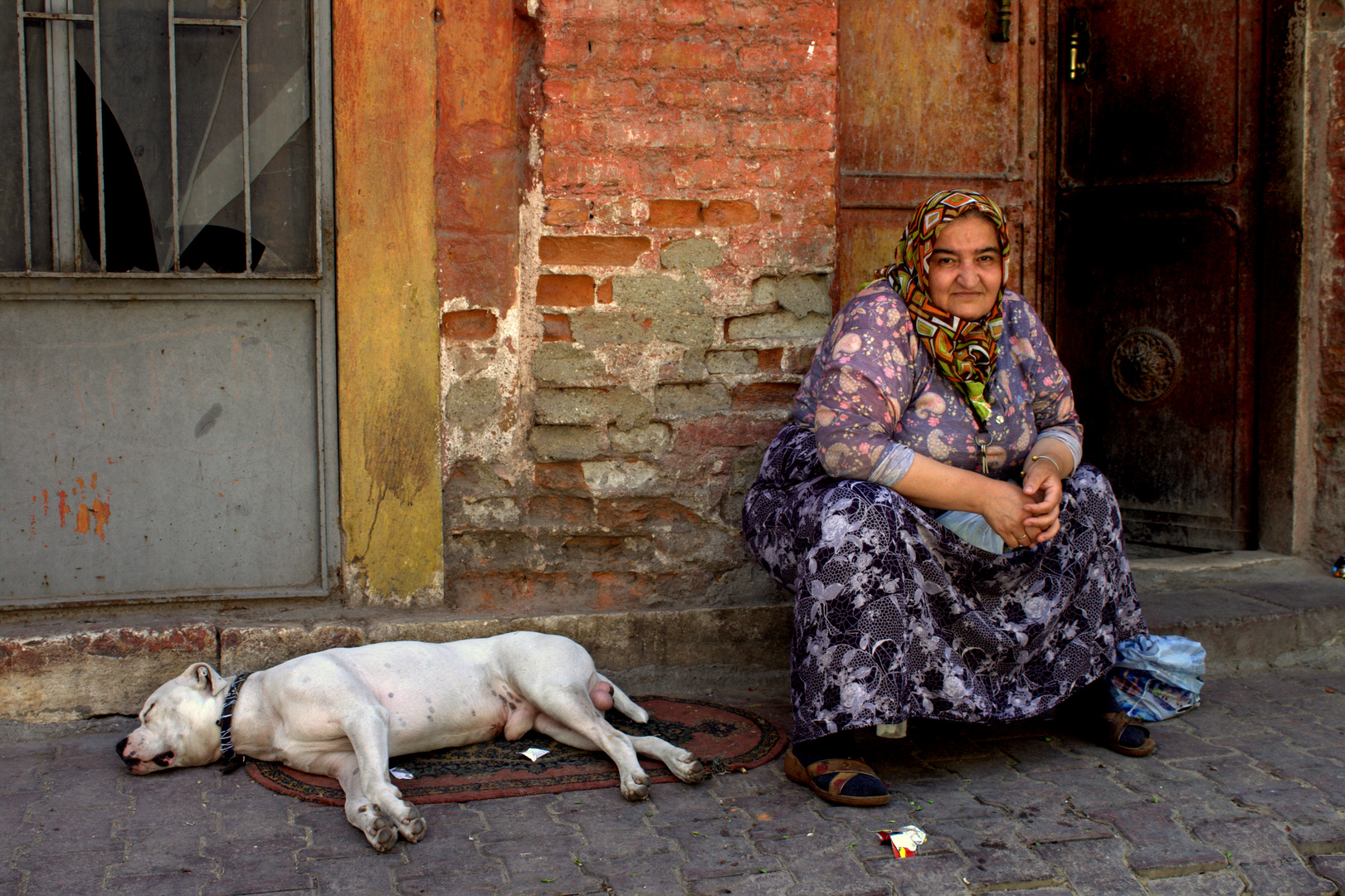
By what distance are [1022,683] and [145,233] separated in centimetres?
312

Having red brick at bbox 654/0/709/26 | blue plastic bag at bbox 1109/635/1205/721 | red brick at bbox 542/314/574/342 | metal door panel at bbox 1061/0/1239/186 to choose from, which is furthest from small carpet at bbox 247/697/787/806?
metal door panel at bbox 1061/0/1239/186

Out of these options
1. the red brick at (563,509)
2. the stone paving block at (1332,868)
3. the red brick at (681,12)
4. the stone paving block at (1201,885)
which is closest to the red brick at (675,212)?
the red brick at (681,12)

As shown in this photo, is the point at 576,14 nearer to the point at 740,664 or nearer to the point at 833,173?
the point at 833,173

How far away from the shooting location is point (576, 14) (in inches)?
147

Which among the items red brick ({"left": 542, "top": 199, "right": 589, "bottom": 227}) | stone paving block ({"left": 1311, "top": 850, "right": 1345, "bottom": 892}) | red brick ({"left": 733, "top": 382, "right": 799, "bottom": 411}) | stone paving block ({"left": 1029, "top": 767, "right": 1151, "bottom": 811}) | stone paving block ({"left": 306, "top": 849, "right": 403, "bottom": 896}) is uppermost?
red brick ({"left": 542, "top": 199, "right": 589, "bottom": 227})

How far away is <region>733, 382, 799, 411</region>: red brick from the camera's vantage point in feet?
13.1

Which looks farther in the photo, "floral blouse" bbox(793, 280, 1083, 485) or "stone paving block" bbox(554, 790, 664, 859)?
"floral blouse" bbox(793, 280, 1083, 485)

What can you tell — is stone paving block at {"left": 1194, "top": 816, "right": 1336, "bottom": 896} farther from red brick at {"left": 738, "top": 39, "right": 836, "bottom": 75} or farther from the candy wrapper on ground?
red brick at {"left": 738, "top": 39, "right": 836, "bottom": 75}

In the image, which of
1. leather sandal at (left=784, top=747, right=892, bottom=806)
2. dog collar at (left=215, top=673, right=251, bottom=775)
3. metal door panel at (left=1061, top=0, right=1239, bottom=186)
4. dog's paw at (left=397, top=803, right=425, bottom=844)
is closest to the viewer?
dog's paw at (left=397, top=803, right=425, bottom=844)

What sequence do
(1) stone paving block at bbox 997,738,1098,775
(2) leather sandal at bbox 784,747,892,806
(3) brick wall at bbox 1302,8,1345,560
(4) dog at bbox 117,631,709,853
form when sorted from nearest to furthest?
(2) leather sandal at bbox 784,747,892,806 → (4) dog at bbox 117,631,709,853 → (1) stone paving block at bbox 997,738,1098,775 → (3) brick wall at bbox 1302,8,1345,560

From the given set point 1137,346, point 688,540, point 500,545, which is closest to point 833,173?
point 688,540

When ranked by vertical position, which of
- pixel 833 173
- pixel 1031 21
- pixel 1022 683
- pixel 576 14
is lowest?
pixel 1022 683

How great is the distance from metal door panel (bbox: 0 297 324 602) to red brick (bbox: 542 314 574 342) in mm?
778

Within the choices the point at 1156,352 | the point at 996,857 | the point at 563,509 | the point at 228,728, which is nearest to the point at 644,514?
the point at 563,509
